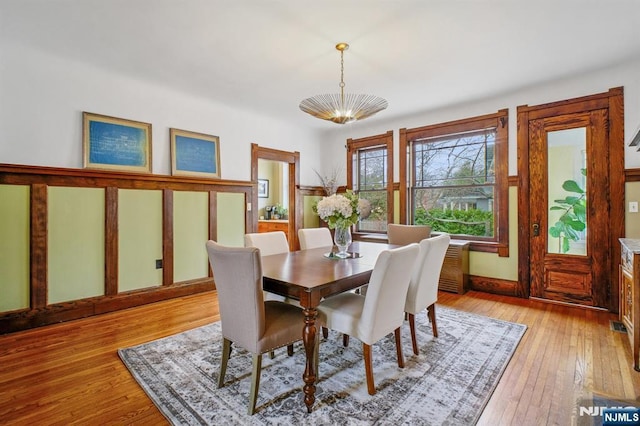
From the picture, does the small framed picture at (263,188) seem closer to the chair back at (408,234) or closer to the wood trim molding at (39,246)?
the chair back at (408,234)

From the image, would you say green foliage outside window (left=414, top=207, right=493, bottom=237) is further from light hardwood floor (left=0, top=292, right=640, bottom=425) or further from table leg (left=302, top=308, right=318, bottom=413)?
table leg (left=302, top=308, right=318, bottom=413)

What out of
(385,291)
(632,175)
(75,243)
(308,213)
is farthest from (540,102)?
(75,243)

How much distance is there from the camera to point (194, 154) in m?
4.12

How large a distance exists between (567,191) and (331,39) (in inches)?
126

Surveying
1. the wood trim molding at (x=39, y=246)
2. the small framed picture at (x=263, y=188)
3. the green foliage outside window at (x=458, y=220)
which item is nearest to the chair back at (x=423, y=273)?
the green foliage outside window at (x=458, y=220)

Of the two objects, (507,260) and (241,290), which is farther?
(507,260)

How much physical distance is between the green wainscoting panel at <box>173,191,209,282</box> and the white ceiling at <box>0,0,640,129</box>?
1.42 meters

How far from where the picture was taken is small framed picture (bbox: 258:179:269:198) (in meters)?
7.35

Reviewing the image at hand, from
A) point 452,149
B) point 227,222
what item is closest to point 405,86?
point 452,149

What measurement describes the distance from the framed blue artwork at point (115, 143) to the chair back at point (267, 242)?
1862 mm

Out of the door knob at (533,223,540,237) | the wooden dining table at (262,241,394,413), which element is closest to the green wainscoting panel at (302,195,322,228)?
the wooden dining table at (262,241,394,413)

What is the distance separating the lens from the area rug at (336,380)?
1.70 meters

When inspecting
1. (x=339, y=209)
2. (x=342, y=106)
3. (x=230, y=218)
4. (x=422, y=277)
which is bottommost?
(x=422, y=277)

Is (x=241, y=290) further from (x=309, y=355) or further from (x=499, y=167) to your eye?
(x=499, y=167)
